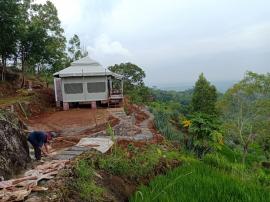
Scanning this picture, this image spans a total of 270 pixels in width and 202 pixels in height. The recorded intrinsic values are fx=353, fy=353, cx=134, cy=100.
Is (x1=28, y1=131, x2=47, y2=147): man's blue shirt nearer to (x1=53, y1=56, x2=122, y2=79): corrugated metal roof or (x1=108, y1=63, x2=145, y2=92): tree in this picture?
(x1=53, y1=56, x2=122, y2=79): corrugated metal roof

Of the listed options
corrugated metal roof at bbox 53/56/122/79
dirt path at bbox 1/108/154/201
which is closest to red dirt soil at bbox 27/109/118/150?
dirt path at bbox 1/108/154/201

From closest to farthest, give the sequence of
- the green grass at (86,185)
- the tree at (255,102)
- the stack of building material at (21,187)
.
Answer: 1. the stack of building material at (21,187)
2. the green grass at (86,185)
3. the tree at (255,102)

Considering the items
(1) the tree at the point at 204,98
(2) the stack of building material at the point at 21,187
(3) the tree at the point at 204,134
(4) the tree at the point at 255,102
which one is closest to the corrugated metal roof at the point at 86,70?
(4) the tree at the point at 255,102

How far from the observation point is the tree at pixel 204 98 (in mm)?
31922

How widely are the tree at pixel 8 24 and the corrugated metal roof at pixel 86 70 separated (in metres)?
3.80

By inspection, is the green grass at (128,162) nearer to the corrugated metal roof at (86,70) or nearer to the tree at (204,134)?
the tree at (204,134)

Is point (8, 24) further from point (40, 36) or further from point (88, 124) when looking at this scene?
point (88, 124)

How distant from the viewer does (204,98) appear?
32469 millimetres

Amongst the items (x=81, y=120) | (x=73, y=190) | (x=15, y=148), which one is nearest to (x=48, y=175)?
(x=73, y=190)

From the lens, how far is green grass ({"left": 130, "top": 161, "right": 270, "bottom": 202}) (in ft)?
15.3

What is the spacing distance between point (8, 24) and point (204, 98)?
60.3 ft

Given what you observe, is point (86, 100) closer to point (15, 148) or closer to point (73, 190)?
point (15, 148)

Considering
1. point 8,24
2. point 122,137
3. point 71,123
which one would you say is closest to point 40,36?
point 8,24

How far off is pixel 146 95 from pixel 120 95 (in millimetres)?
12109
